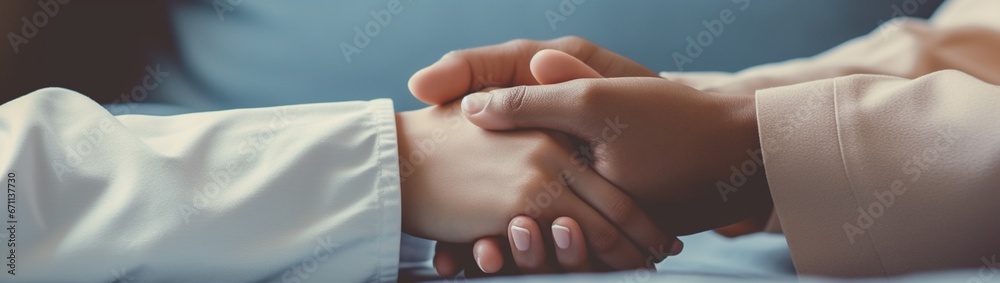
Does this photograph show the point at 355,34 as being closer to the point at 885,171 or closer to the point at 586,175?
the point at 586,175

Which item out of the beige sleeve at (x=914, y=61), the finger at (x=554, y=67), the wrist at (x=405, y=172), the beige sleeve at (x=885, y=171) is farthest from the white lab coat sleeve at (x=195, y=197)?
the beige sleeve at (x=914, y=61)

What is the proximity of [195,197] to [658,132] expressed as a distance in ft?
0.96

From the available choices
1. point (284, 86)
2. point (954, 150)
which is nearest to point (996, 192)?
point (954, 150)

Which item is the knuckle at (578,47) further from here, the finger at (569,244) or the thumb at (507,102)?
the finger at (569,244)

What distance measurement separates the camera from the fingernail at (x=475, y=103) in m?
0.62

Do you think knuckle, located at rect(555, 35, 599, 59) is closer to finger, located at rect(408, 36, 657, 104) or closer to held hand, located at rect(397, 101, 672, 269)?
finger, located at rect(408, 36, 657, 104)

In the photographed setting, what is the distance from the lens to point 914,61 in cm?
98

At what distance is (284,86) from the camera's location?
1157 millimetres

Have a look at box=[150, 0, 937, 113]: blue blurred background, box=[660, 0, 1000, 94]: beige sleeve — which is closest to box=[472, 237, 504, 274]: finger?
box=[660, 0, 1000, 94]: beige sleeve

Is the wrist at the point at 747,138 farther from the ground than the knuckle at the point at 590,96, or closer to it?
closer to it

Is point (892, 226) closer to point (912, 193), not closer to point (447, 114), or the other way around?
point (912, 193)

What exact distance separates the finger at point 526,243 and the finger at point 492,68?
0.15 m

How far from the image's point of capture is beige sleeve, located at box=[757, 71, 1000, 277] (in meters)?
0.50

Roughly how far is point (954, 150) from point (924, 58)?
1.73ft
